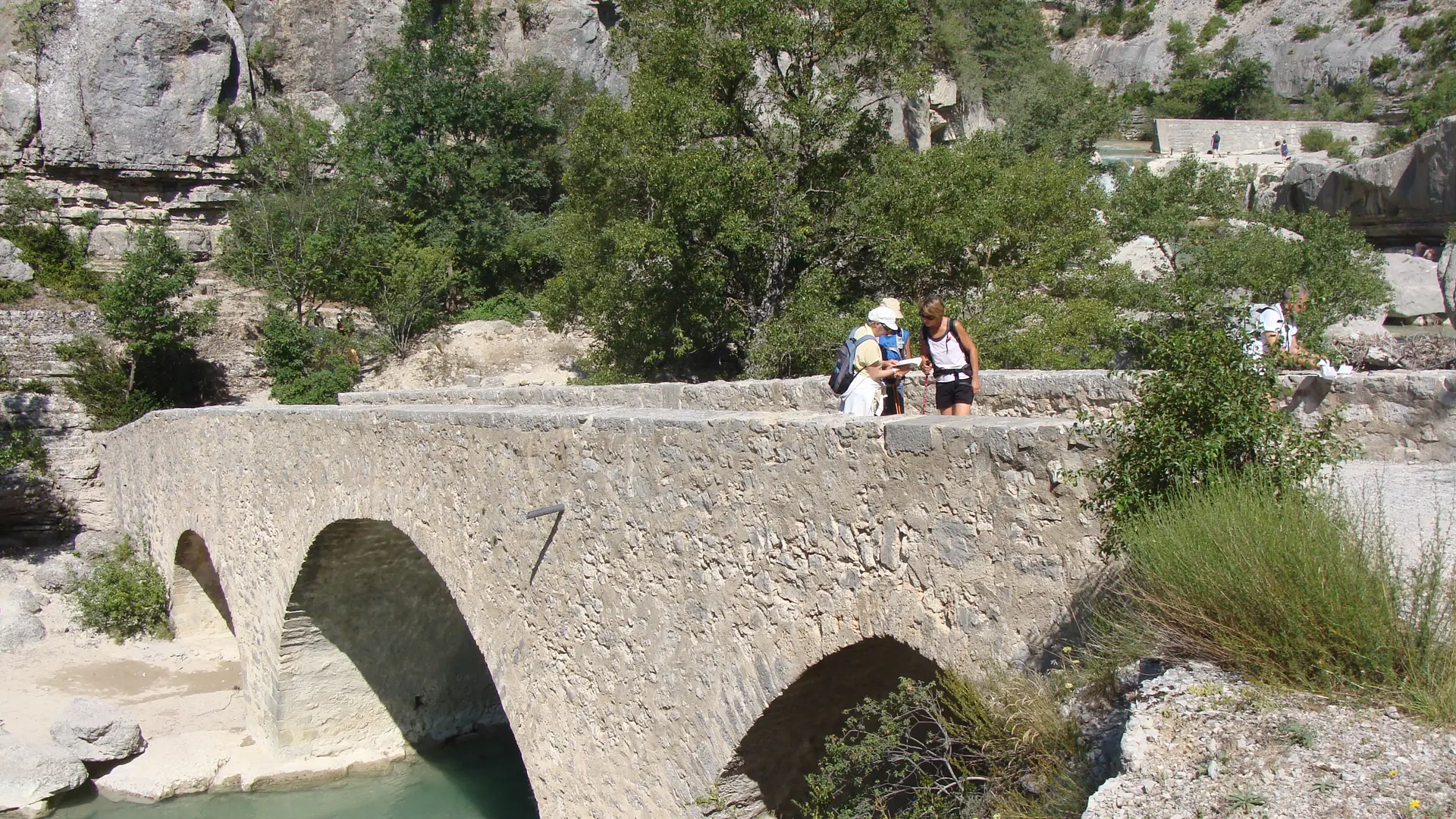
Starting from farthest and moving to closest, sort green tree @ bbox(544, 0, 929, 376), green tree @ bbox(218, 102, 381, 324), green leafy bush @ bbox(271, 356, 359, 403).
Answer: green tree @ bbox(218, 102, 381, 324) < green leafy bush @ bbox(271, 356, 359, 403) < green tree @ bbox(544, 0, 929, 376)

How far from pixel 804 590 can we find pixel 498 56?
28.7 metres

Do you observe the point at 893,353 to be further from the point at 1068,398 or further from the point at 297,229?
the point at 297,229

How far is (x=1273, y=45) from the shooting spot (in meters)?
42.3

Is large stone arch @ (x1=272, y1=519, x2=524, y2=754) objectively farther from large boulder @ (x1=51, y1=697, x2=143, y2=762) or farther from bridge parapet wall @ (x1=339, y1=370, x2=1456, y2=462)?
bridge parapet wall @ (x1=339, y1=370, x2=1456, y2=462)

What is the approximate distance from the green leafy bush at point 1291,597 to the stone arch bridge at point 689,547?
1.47 ft

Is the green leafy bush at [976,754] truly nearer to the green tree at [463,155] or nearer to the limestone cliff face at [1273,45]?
the green tree at [463,155]

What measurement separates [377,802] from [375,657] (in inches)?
64.5

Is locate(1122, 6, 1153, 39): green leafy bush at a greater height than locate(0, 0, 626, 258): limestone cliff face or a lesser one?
greater

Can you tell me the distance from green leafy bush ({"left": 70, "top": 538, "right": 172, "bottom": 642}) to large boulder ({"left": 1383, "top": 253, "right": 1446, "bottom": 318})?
22.6 m

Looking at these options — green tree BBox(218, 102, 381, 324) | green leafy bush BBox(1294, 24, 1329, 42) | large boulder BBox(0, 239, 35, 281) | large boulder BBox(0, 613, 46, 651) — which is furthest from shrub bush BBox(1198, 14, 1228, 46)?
large boulder BBox(0, 613, 46, 651)

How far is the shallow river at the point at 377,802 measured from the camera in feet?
36.1

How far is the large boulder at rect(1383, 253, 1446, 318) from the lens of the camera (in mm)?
19406

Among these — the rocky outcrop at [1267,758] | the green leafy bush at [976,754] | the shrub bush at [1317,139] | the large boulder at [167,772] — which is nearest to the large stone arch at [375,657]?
the large boulder at [167,772]

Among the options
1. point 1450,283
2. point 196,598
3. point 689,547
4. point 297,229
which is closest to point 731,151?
point 689,547
